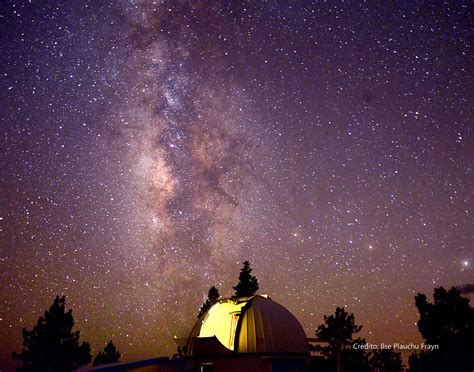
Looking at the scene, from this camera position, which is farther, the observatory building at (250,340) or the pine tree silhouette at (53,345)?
the pine tree silhouette at (53,345)

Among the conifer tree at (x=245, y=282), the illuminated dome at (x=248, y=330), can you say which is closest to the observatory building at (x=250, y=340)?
the illuminated dome at (x=248, y=330)

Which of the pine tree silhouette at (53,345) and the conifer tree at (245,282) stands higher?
the conifer tree at (245,282)

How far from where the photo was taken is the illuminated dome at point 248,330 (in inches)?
804

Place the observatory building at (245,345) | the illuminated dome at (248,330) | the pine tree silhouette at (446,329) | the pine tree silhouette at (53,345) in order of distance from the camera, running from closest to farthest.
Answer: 1. the observatory building at (245,345)
2. the illuminated dome at (248,330)
3. the pine tree silhouette at (446,329)
4. the pine tree silhouette at (53,345)

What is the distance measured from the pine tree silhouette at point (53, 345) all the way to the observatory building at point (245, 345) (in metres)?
19.9

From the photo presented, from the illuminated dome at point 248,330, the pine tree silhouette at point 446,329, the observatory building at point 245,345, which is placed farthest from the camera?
the pine tree silhouette at point 446,329

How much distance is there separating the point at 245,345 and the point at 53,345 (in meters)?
24.7

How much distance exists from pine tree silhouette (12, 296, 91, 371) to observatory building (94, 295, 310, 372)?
65.1 ft

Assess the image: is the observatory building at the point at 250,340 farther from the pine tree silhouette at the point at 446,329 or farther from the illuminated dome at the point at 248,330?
the pine tree silhouette at the point at 446,329

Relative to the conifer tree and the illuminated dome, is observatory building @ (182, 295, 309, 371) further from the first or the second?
the conifer tree

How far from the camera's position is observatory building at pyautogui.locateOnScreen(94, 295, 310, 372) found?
2005cm

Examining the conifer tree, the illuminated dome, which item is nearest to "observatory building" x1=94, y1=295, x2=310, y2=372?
the illuminated dome

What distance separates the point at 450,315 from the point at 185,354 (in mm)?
25304

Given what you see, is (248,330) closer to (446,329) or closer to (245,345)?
(245,345)
